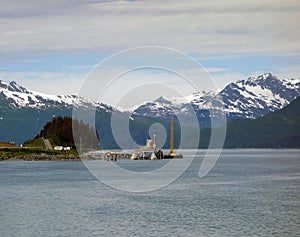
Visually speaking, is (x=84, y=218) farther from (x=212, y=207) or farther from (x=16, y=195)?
(x=16, y=195)

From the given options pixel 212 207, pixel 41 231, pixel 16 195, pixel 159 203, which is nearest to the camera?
pixel 41 231

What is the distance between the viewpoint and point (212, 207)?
76812 mm

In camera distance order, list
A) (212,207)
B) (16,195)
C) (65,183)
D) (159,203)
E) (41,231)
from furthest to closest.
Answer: (65,183)
(16,195)
(159,203)
(212,207)
(41,231)

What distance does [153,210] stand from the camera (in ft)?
245

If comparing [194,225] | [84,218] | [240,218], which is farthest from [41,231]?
[240,218]

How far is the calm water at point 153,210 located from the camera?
197 feet

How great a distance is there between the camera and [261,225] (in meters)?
62.8

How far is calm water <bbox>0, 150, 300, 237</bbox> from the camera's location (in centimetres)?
6009

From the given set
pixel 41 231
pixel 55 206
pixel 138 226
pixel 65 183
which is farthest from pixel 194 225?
pixel 65 183

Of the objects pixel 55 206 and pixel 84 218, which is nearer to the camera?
pixel 84 218

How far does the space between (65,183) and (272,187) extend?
39276 millimetres

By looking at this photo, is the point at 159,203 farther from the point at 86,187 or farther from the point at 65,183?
the point at 65,183

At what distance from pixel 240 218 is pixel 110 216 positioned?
14.8 m

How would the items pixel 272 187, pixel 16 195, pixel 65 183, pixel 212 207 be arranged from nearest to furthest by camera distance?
pixel 212 207 → pixel 16 195 → pixel 272 187 → pixel 65 183
